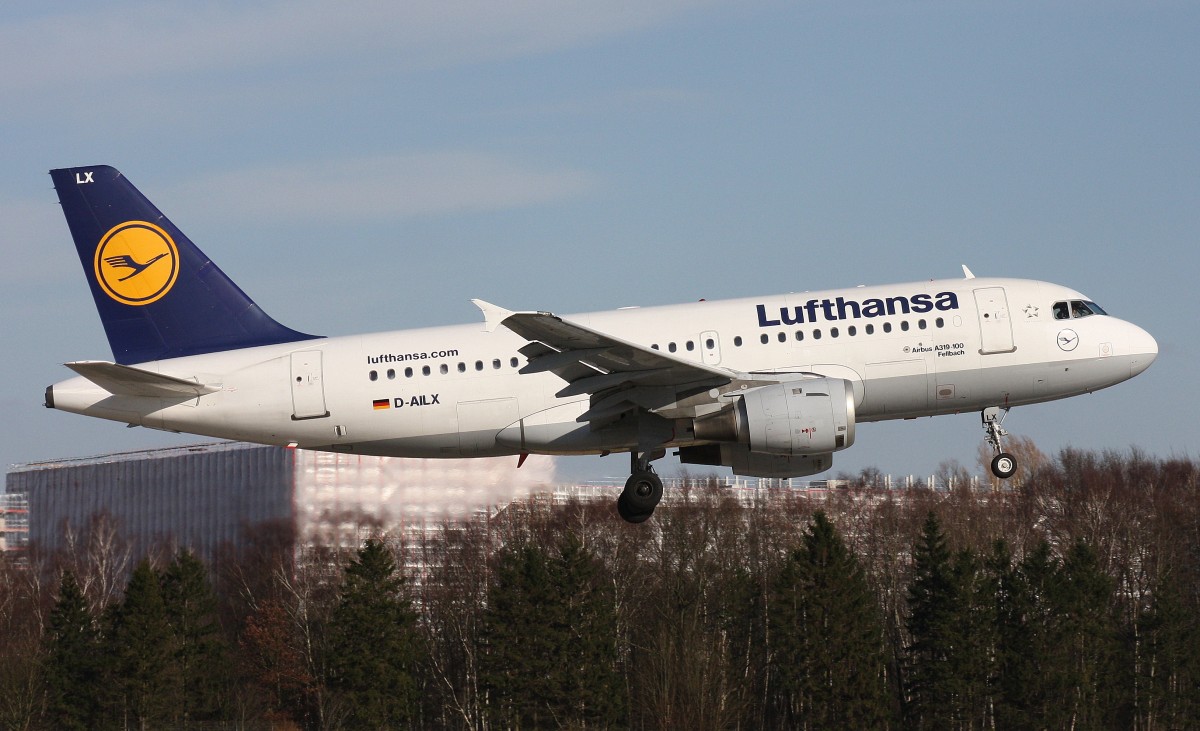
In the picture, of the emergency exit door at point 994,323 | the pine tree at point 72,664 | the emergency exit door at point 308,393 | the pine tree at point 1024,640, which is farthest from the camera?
the pine tree at point 72,664

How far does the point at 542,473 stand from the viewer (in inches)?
2012

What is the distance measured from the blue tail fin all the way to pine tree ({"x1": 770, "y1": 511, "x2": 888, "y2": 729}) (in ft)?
150

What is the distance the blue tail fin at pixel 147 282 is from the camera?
35.8 meters

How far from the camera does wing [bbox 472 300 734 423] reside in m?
30.2

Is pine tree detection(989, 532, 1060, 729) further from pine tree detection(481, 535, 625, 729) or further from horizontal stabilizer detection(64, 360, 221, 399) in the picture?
horizontal stabilizer detection(64, 360, 221, 399)

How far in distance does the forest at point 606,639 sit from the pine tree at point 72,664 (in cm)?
14

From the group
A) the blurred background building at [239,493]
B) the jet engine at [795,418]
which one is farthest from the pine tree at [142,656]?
the jet engine at [795,418]

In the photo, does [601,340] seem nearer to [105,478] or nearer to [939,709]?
[939,709]

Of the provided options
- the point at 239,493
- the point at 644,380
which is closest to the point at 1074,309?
the point at 644,380

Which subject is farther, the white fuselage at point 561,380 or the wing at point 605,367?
the white fuselage at point 561,380

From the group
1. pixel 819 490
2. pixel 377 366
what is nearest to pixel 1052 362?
pixel 377 366

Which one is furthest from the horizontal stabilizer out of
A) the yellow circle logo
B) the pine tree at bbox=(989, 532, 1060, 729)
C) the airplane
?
the pine tree at bbox=(989, 532, 1060, 729)

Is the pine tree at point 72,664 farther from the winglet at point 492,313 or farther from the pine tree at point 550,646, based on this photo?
the winglet at point 492,313

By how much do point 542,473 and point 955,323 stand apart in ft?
65.0
